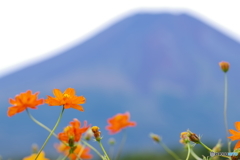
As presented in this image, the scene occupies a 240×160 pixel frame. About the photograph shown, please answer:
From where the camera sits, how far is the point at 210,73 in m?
26.7

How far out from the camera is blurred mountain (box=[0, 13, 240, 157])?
23312 millimetres

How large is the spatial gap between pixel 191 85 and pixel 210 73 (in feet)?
5.02

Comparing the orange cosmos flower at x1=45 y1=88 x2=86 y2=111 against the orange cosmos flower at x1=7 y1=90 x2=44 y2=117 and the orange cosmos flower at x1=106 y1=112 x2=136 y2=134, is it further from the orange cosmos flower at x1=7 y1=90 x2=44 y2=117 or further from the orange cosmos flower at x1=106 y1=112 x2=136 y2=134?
the orange cosmos flower at x1=106 y1=112 x2=136 y2=134

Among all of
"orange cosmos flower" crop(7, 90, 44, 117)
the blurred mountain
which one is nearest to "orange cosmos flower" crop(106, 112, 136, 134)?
"orange cosmos flower" crop(7, 90, 44, 117)

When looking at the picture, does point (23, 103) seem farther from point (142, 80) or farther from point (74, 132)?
point (142, 80)

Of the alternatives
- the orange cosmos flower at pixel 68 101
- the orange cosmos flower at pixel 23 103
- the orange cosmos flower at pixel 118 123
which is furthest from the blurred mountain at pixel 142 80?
the orange cosmos flower at pixel 68 101

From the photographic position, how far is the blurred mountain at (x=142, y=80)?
76.5 ft

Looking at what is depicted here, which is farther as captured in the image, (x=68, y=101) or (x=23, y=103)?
(x=23, y=103)

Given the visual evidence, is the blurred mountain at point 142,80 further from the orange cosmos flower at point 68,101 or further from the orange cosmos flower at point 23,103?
the orange cosmos flower at point 68,101

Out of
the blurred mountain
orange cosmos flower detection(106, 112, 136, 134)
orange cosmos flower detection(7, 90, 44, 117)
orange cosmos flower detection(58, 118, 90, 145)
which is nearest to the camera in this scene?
orange cosmos flower detection(58, 118, 90, 145)

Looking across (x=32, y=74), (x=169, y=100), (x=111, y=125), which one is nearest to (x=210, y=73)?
(x=169, y=100)

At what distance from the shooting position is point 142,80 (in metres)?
27.6

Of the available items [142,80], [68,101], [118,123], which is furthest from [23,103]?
[142,80]

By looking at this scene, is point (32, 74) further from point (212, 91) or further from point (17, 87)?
point (212, 91)
